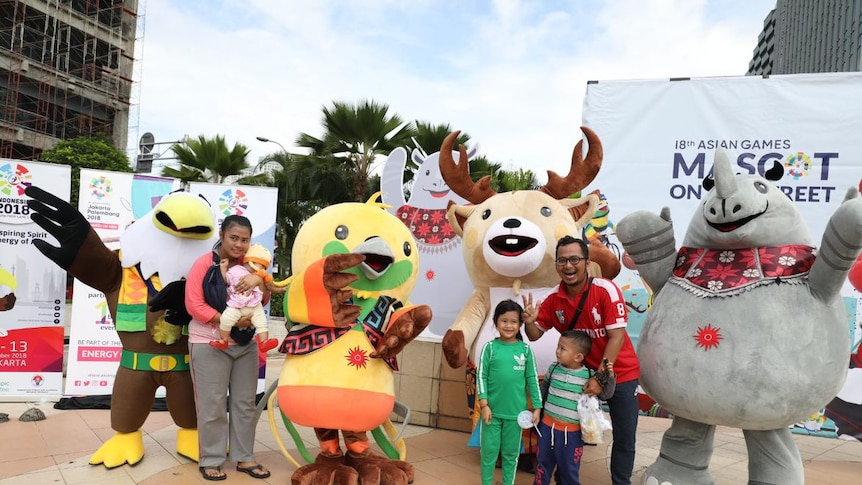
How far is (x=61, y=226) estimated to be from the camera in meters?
3.32

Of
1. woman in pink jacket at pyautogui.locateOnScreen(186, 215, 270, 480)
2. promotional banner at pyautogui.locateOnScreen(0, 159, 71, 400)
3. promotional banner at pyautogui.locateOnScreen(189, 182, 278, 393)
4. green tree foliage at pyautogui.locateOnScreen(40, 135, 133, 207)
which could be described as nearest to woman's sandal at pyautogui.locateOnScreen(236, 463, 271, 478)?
woman in pink jacket at pyautogui.locateOnScreen(186, 215, 270, 480)

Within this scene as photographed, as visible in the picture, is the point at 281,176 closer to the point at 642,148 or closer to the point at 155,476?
the point at 642,148

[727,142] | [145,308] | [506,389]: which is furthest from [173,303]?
[727,142]

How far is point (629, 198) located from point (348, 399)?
12.4ft

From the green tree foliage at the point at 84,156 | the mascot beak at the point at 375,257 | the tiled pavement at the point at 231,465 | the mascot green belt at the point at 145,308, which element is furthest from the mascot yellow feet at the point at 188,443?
the green tree foliage at the point at 84,156

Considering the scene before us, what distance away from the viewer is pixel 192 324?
3.44 m

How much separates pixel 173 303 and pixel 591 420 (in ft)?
8.36

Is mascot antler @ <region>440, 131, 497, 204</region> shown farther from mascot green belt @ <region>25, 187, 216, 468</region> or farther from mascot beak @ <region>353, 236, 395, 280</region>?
mascot green belt @ <region>25, 187, 216, 468</region>

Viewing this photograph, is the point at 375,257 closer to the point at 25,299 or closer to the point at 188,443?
the point at 188,443

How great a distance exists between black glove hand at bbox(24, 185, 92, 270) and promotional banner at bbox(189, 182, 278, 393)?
2172mm

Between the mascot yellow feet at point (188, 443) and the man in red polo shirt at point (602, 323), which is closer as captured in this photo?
the man in red polo shirt at point (602, 323)

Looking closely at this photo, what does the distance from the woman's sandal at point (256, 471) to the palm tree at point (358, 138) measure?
323 inches

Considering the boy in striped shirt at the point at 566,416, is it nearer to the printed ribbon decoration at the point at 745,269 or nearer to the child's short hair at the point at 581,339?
the child's short hair at the point at 581,339

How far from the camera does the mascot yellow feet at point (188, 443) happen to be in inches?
147
